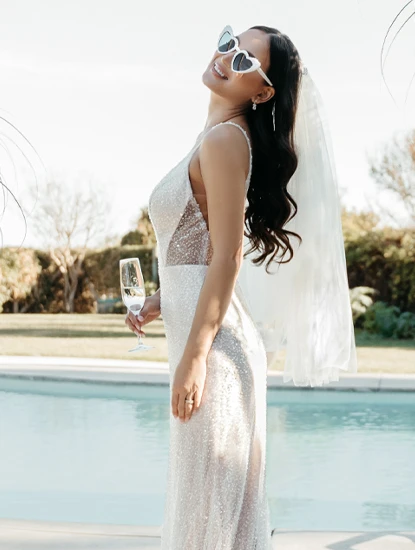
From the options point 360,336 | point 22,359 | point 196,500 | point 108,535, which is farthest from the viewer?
point 360,336

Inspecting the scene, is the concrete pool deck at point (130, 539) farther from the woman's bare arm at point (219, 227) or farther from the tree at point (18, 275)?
the tree at point (18, 275)

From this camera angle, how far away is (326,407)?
8.58 meters

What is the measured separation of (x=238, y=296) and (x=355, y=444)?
511cm

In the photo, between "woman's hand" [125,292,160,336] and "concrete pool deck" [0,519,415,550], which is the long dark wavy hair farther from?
"concrete pool deck" [0,519,415,550]

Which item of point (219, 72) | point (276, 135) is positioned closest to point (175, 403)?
point (276, 135)

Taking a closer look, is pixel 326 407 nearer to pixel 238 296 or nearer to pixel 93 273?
pixel 238 296

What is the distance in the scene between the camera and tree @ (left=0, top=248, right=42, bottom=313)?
18312 mm

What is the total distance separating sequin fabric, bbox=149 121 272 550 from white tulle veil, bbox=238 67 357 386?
0.35 metres

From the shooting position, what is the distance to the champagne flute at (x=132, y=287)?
2249 millimetres

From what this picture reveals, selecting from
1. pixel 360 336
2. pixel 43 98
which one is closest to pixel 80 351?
pixel 360 336

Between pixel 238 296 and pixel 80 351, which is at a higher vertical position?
pixel 238 296

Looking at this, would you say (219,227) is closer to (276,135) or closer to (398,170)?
(276,135)

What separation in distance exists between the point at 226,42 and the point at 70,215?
1963cm

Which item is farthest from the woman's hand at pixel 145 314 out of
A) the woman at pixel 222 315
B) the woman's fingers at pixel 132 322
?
the woman at pixel 222 315
